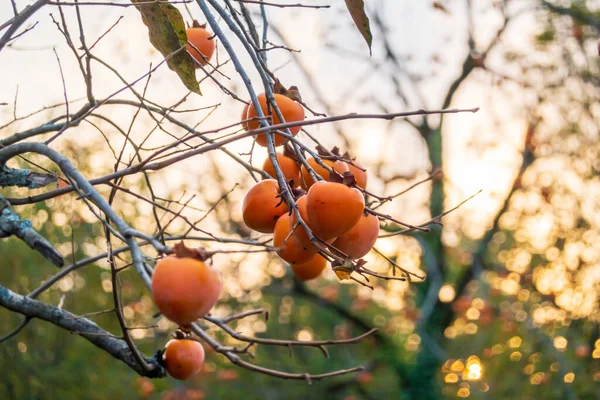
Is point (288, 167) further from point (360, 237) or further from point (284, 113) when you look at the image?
point (360, 237)

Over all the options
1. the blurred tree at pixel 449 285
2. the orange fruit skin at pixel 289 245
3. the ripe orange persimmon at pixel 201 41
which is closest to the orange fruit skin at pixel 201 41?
the ripe orange persimmon at pixel 201 41

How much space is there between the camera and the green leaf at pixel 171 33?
1.11m

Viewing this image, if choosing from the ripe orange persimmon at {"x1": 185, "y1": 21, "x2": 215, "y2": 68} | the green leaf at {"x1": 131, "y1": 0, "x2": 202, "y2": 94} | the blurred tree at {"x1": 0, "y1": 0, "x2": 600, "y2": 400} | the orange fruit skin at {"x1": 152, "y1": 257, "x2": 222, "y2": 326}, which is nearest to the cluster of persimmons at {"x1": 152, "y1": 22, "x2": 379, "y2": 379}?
the orange fruit skin at {"x1": 152, "y1": 257, "x2": 222, "y2": 326}

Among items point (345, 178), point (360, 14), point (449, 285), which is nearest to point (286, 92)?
point (360, 14)

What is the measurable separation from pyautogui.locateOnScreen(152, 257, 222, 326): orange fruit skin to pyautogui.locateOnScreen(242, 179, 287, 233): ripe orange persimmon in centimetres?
22

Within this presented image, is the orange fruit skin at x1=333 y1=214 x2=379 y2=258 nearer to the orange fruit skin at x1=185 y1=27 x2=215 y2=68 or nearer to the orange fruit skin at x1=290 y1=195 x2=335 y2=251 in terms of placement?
the orange fruit skin at x1=290 y1=195 x2=335 y2=251

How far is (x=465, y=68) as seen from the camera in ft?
19.5

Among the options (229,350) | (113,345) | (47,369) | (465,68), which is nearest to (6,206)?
(113,345)

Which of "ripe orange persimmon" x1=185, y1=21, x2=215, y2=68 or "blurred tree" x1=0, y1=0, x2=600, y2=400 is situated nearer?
"ripe orange persimmon" x1=185, y1=21, x2=215, y2=68

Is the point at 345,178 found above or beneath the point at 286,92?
beneath

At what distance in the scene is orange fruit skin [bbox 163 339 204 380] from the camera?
113 cm

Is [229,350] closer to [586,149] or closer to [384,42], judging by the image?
[384,42]

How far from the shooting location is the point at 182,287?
27.7 inches

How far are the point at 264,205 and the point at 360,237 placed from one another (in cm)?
15
